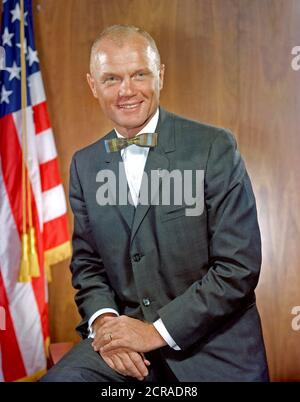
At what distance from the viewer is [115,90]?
5.24 ft

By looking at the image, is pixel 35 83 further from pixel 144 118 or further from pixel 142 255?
pixel 142 255

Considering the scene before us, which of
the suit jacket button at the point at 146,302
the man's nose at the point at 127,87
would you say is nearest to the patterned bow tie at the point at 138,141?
the man's nose at the point at 127,87

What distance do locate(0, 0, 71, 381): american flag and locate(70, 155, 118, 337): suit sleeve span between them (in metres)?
0.61

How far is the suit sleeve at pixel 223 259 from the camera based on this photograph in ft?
4.87

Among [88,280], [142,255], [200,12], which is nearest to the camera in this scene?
[142,255]

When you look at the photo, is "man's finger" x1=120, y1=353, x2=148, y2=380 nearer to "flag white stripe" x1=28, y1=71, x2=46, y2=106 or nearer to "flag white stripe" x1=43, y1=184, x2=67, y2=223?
"flag white stripe" x1=43, y1=184, x2=67, y2=223

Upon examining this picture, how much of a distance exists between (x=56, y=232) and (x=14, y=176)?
0.30m

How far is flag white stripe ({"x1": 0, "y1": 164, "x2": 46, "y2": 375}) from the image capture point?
2.32 meters

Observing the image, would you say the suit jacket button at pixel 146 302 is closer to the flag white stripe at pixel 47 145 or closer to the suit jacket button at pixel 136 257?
the suit jacket button at pixel 136 257

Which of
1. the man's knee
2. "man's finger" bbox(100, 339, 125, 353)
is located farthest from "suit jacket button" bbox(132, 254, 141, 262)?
the man's knee

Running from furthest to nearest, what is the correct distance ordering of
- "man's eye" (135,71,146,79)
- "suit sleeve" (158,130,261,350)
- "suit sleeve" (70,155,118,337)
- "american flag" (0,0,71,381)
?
"american flag" (0,0,71,381), "suit sleeve" (70,155,118,337), "man's eye" (135,71,146,79), "suit sleeve" (158,130,261,350)

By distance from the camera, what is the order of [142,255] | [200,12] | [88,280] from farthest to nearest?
[200,12], [88,280], [142,255]

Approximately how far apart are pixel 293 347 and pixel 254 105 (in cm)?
99

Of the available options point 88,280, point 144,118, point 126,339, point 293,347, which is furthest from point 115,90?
point 293,347
